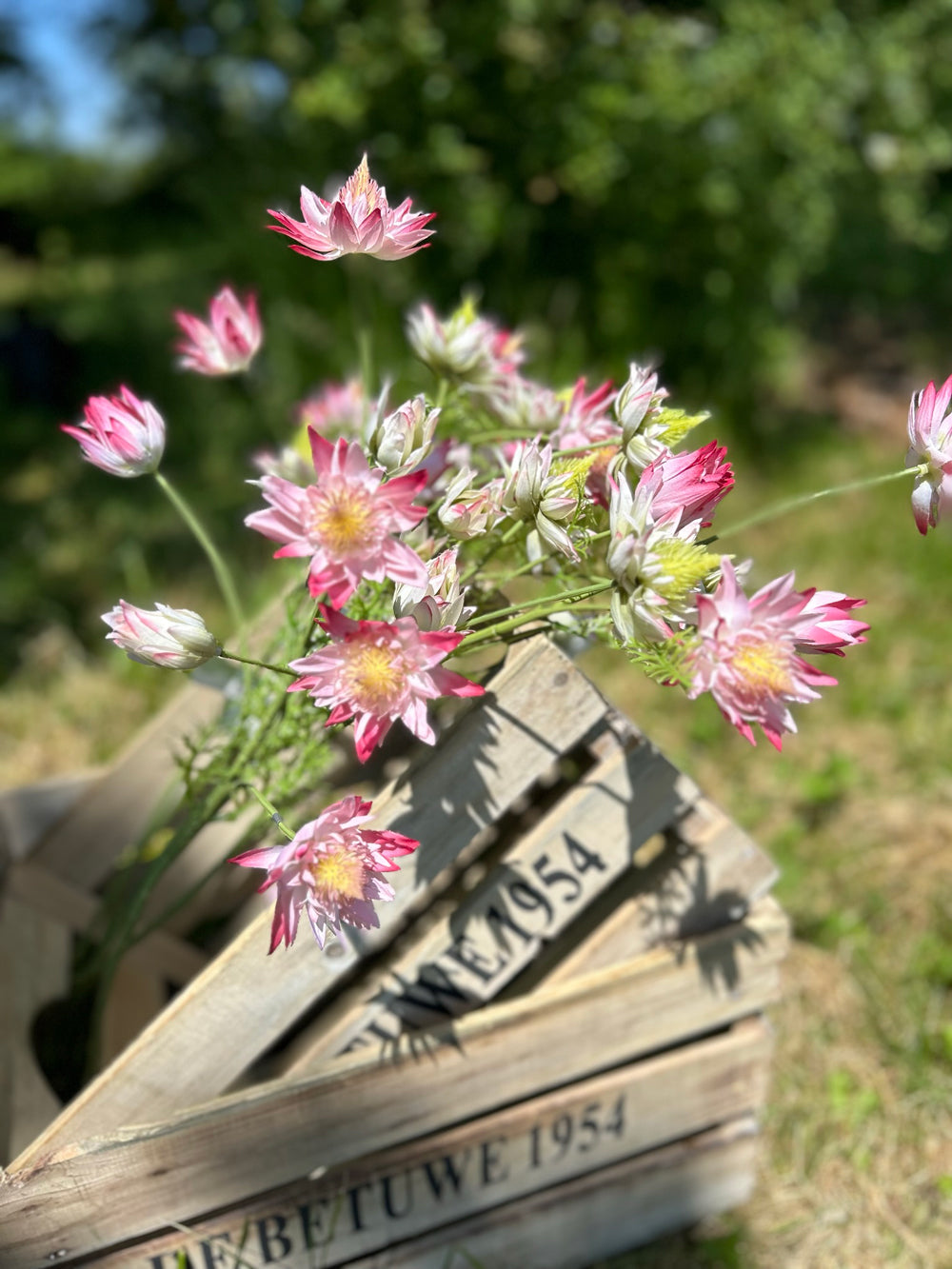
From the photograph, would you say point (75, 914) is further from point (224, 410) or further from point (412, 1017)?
point (224, 410)

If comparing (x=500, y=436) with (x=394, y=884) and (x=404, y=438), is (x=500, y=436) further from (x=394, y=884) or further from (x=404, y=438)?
(x=394, y=884)

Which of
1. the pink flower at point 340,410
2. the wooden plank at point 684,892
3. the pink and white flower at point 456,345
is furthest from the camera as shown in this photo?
the pink flower at point 340,410

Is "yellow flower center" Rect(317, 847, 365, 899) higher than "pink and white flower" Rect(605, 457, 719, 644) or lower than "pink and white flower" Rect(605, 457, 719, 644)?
lower

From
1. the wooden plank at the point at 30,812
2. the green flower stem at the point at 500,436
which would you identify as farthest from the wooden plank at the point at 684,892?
the wooden plank at the point at 30,812

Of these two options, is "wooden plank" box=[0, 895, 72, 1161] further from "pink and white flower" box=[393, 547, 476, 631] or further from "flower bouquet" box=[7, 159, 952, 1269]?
"pink and white flower" box=[393, 547, 476, 631]

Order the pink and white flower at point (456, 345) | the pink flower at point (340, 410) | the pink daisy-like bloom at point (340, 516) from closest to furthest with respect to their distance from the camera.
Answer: the pink daisy-like bloom at point (340, 516)
the pink and white flower at point (456, 345)
the pink flower at point (340, 410)

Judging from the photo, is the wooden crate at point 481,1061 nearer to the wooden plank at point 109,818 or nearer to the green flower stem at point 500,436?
the wooden plank at point 109,818

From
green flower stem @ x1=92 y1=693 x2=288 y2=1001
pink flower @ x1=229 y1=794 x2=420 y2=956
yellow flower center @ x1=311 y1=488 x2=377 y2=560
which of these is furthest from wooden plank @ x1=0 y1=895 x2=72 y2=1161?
yellow flower center @ x1=311 y1=488 x2=377 y2=560

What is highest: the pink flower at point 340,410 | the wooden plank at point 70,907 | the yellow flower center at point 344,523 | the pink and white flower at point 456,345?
the pink flower at point 340,410
